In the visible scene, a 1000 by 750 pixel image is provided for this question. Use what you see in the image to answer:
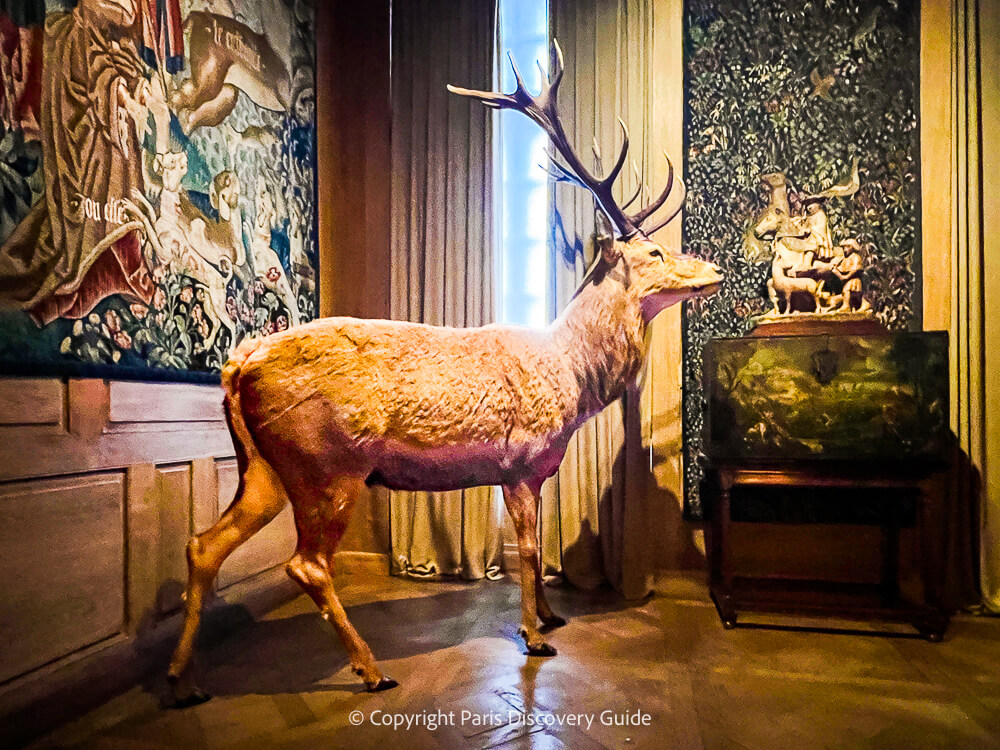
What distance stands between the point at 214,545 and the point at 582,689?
1.24 metres

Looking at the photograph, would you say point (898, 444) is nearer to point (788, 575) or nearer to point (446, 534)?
point (788, 575)

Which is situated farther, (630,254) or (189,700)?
(630,254)

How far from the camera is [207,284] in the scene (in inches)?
92.7

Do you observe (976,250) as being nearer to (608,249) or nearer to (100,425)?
(608,249)

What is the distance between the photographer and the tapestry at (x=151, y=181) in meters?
1.62

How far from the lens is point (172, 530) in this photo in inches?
83.9

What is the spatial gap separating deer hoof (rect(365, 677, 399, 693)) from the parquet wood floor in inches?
1.0

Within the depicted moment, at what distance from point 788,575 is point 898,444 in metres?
0.88

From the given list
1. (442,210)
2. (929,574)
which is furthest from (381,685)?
(442,210)

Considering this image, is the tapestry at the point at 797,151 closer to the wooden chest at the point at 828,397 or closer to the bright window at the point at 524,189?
the wooden chest at the point at 828,397

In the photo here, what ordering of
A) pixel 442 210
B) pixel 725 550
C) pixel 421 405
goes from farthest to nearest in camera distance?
pixel 442 210
pixel 725 550
pixel 421 405

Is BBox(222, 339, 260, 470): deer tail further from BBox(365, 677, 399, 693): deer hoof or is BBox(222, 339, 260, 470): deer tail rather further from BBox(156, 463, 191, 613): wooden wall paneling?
BBox(365, 677, 399, 693): deer hoof

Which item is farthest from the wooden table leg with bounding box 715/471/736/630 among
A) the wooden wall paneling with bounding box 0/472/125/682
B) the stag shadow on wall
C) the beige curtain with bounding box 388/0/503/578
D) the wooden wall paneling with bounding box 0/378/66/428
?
the wooden wall paneling with bounding box 0/378/66/428

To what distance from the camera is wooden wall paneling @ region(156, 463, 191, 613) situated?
208 centimetres
